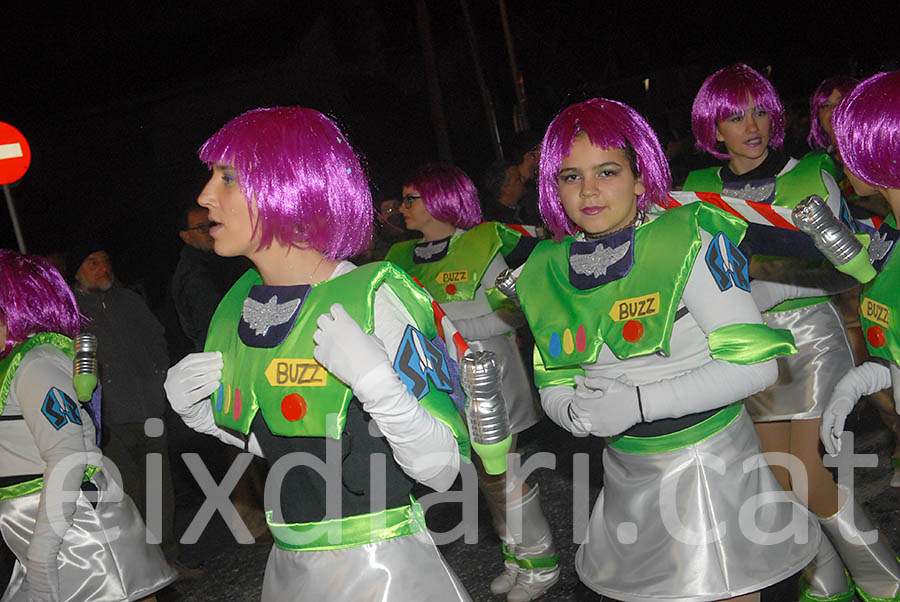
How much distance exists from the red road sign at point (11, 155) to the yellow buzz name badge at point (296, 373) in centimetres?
697

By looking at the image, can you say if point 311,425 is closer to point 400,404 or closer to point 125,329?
point 400,404

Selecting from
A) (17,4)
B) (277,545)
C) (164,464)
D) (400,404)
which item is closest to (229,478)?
(164,464)

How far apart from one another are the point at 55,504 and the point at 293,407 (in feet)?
4.38

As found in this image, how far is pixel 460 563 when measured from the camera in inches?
191

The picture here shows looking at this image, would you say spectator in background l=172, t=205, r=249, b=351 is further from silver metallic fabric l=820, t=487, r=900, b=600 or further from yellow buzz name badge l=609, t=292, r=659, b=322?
silver metallic fabric l=820, t=487, r=900, b=600

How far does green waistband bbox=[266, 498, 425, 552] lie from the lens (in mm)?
2193

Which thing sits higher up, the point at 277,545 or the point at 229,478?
the point at 277,545

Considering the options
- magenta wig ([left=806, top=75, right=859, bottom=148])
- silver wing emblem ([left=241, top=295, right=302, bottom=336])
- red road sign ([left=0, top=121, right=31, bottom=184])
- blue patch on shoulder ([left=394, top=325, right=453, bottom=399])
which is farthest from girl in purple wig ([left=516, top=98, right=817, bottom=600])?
red road sign ([left=0, top=121, right=31, bottom=184])

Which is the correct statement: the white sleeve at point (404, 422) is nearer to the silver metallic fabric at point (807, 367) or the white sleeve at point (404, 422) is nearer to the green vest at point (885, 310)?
the green vest at point (885, 310)

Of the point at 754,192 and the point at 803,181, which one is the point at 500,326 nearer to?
the point at 754,192

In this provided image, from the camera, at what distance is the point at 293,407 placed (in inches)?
86.7

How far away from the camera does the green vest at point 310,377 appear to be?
2.17m

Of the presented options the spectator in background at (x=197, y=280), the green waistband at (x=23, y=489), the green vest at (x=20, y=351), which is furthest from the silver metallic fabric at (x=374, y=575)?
the spectator in background at (x=197, y=280)

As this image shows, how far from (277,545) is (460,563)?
2.68 meters
